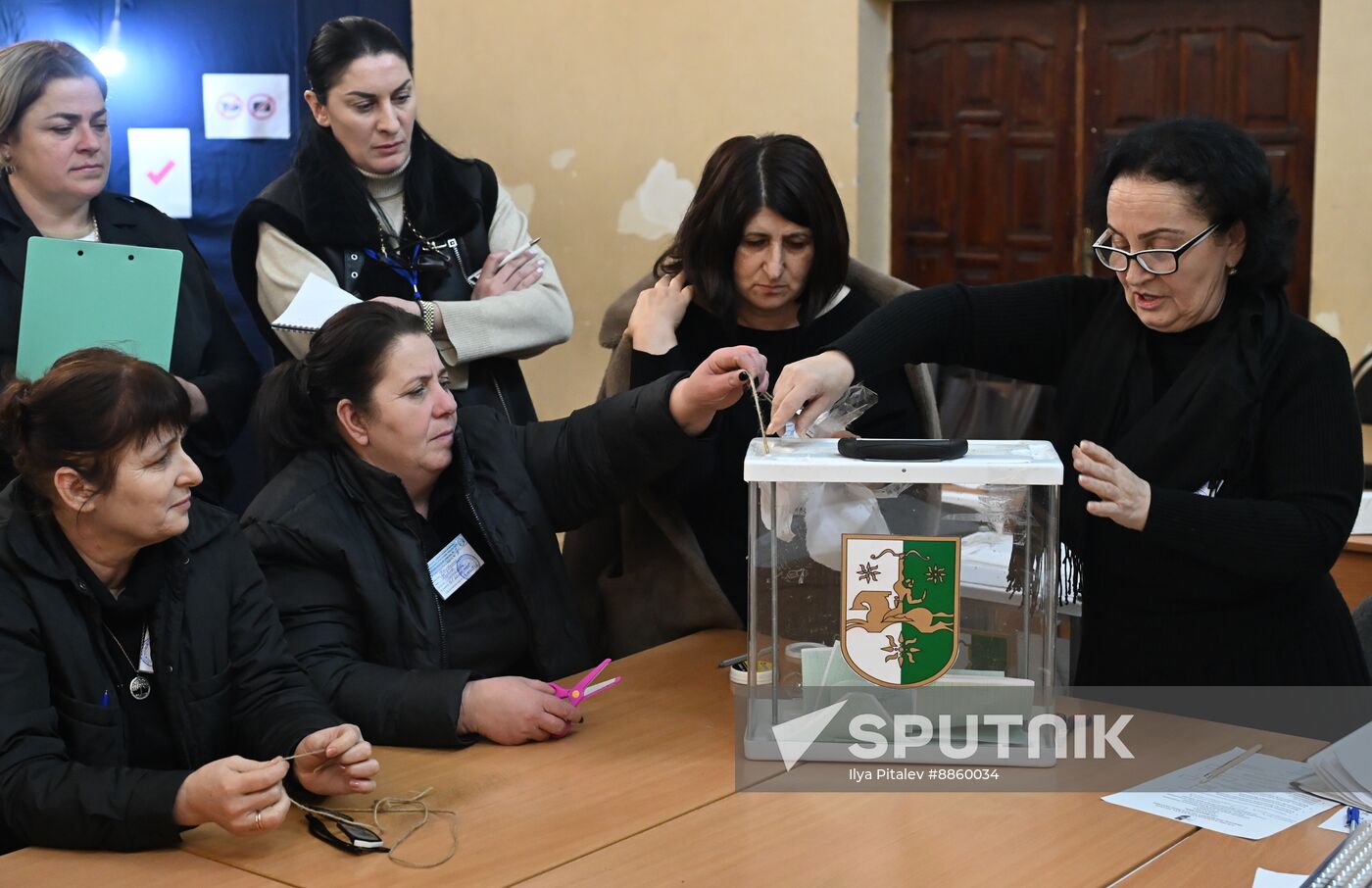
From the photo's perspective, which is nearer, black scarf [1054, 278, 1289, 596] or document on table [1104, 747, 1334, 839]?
document on table [1104, 747, 1334, 839]

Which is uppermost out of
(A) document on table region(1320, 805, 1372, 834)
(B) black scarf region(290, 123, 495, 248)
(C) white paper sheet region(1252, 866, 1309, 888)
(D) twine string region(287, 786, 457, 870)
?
(B) black scarf region(290, 123, 495, 248)

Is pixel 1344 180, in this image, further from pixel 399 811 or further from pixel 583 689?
pixel 399 811

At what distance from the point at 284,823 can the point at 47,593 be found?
41 cm

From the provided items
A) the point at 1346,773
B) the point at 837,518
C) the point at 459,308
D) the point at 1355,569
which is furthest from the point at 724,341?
the point at 1355,569

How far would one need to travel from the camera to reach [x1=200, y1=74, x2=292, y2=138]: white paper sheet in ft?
15.6

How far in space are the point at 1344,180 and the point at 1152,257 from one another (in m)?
2.78

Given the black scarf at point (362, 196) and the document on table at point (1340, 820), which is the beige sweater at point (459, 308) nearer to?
the black scarf at point (362, 196)

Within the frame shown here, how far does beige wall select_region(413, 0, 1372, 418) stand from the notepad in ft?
8.17

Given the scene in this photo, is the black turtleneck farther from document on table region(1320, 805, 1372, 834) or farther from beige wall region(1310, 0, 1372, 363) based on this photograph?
beige wall region(1310, 0, 1372, 363)

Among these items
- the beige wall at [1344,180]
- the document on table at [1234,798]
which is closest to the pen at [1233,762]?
the document on table at [1234,798]

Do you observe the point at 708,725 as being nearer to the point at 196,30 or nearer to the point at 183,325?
the point at 183,325

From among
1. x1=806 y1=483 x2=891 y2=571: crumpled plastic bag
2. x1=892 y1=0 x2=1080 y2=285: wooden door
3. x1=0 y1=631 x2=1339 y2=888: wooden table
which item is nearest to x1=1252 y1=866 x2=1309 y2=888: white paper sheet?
x1=0 y1=631 x2=1339 y2=888: wooden table

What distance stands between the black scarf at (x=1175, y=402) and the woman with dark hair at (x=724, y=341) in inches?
19.8

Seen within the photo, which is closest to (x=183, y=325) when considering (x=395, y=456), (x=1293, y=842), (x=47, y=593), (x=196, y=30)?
(x=395, y=456)
